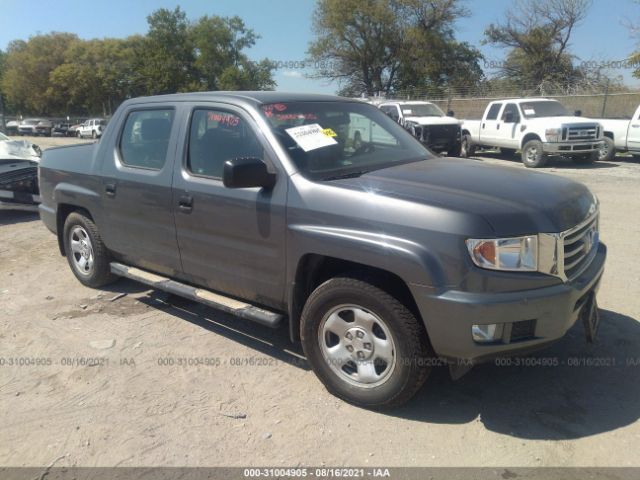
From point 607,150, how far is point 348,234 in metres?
16.0

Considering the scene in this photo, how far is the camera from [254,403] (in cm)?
339

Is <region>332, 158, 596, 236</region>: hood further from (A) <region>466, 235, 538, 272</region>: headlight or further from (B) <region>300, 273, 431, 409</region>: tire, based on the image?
(B) <region>300, 273, 431, 409</region>: tire

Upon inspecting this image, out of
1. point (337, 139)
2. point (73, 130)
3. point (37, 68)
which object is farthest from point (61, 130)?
point (337, 139)

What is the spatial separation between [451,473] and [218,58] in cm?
5481

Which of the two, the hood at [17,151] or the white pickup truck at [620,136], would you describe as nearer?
the hood at [17,151]

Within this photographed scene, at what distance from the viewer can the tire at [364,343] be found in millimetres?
2967

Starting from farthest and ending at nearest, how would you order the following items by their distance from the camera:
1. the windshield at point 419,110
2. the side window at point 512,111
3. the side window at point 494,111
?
the windshield at point 419,110 < the side window at point 494,111 < the side window at point 512,111

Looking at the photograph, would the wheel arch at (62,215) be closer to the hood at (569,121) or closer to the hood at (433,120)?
the hood at (569,121)

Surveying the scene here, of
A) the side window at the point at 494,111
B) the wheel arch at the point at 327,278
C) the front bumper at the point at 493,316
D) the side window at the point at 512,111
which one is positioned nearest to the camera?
the front bumper at the point at 493,316

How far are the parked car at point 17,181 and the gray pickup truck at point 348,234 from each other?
4999mm

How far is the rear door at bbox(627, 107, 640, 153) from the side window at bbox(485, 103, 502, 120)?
3.85 m

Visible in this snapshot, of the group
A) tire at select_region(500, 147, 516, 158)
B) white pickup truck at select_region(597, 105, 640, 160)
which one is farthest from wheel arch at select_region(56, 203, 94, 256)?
tire at select_region(500, 147, 516, 158)

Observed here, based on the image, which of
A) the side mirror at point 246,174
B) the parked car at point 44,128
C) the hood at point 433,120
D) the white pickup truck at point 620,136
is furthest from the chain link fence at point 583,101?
the parked car at point 44,128

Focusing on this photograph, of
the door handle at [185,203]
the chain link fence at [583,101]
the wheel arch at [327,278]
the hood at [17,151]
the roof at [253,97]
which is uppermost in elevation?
the chain link fence at [583,101]
